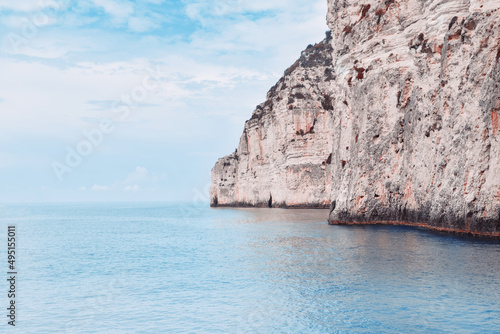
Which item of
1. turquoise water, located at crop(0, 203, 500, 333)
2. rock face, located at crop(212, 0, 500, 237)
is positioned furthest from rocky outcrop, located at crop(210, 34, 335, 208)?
turquoise water, located at crop(0, 203, 500, 333)

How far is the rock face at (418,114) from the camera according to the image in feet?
76.8

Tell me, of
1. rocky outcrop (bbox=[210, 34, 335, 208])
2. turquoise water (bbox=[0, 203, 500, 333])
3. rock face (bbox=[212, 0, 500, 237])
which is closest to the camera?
turquoise water (bbox=[0, 203, 500, 333])

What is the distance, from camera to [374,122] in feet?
123

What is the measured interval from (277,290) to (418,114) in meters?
22.8

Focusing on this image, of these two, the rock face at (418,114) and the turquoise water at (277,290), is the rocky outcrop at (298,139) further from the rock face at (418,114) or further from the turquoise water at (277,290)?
the turquoise water at (277,290)

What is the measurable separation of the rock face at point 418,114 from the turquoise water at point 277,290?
3.35 meters

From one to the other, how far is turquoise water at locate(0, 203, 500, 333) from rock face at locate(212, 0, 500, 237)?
3.35 metres

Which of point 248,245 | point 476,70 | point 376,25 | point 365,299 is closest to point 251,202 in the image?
point 376,25

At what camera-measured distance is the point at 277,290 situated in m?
15.0

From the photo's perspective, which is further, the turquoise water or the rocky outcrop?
the rocky outcrop

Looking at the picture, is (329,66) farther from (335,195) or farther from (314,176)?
(335,195)

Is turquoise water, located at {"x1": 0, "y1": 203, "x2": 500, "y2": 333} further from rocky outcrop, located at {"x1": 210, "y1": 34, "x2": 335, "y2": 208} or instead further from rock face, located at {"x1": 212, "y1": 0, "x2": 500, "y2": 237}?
rocky outcrop, located at {"x1": 210, "y1": 34, "x2": 335, "y2": 208}

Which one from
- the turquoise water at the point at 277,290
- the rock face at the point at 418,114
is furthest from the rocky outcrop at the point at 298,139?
the turquoise water at the point at 277,290

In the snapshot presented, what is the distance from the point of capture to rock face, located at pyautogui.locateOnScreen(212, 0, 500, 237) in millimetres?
23422
